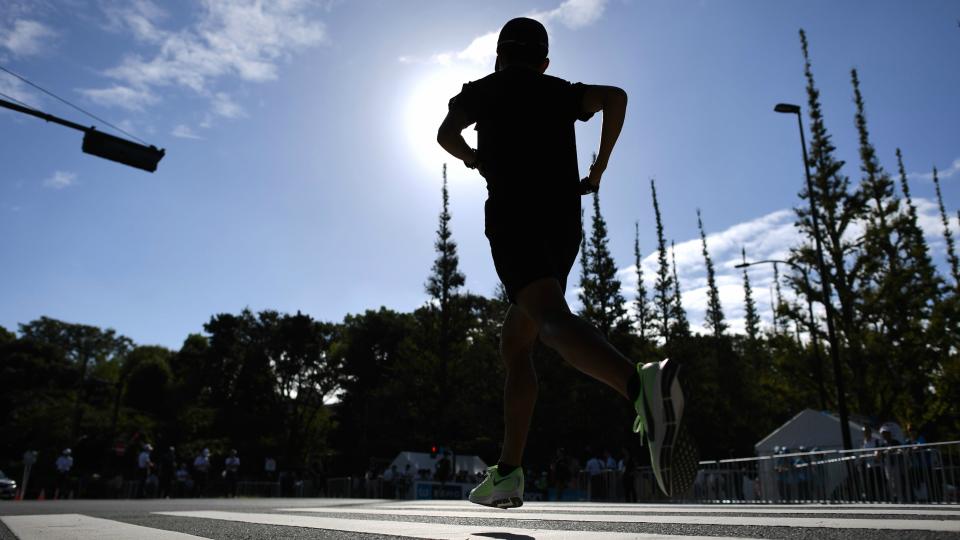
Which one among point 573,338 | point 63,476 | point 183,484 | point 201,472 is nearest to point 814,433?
point 201,472

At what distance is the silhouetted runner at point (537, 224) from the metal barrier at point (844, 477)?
9029 millimetres

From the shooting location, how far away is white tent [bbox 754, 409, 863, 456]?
2138cm

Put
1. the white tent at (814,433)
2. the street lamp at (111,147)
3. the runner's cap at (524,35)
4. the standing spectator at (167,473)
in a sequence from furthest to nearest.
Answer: the standing spectator at (167,473), the white tent at (814,433), the street lamp at (111,147), the runner's cap at (524,35)

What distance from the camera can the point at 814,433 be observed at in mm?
22047

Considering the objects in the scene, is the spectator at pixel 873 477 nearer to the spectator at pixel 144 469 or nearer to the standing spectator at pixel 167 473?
the standing spectator at pixel 167 473

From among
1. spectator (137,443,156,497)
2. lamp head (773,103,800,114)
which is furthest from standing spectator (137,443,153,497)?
lamp head (773,103,800,114)

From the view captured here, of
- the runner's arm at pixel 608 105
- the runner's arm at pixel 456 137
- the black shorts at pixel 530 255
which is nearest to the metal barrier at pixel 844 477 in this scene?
the runner's arm at pixel 608 105

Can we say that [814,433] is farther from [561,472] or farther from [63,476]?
[63,476]

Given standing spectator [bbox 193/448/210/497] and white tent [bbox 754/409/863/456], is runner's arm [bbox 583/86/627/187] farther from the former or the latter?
standing spectator [bbox 193/448/210/497]

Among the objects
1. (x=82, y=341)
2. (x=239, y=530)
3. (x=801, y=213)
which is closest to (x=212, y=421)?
(x=82, y=341)

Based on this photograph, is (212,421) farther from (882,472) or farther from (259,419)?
(882,472)

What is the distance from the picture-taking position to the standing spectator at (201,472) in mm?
23719

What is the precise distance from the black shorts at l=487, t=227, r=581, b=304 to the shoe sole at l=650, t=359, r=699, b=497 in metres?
0.51

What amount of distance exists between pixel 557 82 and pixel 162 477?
81.7 ft
